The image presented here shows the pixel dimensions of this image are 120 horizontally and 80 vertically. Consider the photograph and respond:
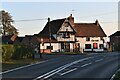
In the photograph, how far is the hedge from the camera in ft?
138

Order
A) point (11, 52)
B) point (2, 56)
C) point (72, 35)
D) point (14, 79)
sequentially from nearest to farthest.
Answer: point (14, 79) → point (2, 56) → point (11, 52) → point (72, 35)

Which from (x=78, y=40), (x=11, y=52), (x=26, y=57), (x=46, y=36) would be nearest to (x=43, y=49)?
(x=46, y=36)

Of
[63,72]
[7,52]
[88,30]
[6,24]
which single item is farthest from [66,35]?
[63,72]

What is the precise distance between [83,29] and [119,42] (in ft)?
41.4

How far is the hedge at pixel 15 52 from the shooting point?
4199 centimetres

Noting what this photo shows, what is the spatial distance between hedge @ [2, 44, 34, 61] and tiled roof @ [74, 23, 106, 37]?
1864 inches

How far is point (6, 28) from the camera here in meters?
108

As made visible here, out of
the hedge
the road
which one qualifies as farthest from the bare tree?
the road

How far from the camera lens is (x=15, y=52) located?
149 ft

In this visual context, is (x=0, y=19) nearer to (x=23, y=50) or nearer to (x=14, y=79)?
(x=23, y=50)

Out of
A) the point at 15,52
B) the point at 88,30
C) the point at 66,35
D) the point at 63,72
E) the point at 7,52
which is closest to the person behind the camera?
the point at 63,72

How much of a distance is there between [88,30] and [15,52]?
5411cm

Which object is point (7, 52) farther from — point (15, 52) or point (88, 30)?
point (88, 30)

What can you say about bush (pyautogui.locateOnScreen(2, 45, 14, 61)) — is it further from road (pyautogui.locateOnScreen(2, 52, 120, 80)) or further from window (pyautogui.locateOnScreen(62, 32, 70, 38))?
window (pyautogui.locateOnScreen(62, 32, 70, 38))
